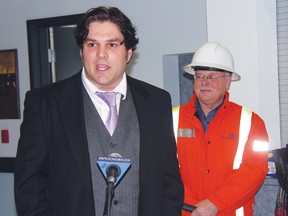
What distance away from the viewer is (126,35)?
1751 millimetres

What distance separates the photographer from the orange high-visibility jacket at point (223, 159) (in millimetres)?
2480

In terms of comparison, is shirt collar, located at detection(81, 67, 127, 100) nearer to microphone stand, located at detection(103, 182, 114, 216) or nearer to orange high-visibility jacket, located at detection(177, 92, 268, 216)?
Result: microphone stand, located at detection(103, 182, 114, 216)

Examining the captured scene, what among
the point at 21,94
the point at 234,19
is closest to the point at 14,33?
the point at 21,94

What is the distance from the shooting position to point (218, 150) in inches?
100

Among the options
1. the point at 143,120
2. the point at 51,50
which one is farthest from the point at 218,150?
the point at 51,50

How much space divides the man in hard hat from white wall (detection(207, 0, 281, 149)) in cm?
56

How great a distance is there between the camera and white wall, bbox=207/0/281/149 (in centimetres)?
319

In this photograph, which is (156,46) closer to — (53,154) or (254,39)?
(254,39)

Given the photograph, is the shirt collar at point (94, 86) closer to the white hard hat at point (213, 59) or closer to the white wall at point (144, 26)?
the white hard hat at point (213, 59)

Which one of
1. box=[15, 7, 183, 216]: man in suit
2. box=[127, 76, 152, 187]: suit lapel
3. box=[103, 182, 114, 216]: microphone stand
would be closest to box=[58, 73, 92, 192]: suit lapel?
box=[15, 7, 183, 216]: man in suit

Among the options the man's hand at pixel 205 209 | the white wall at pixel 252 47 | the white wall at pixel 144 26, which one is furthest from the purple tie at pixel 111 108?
the white wall at pixel 144 26

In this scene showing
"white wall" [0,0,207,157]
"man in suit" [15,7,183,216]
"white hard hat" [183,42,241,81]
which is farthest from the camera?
"white wall" [0,0,207,157]

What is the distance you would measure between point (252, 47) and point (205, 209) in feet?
4.30

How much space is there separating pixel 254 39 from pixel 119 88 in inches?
66.1
